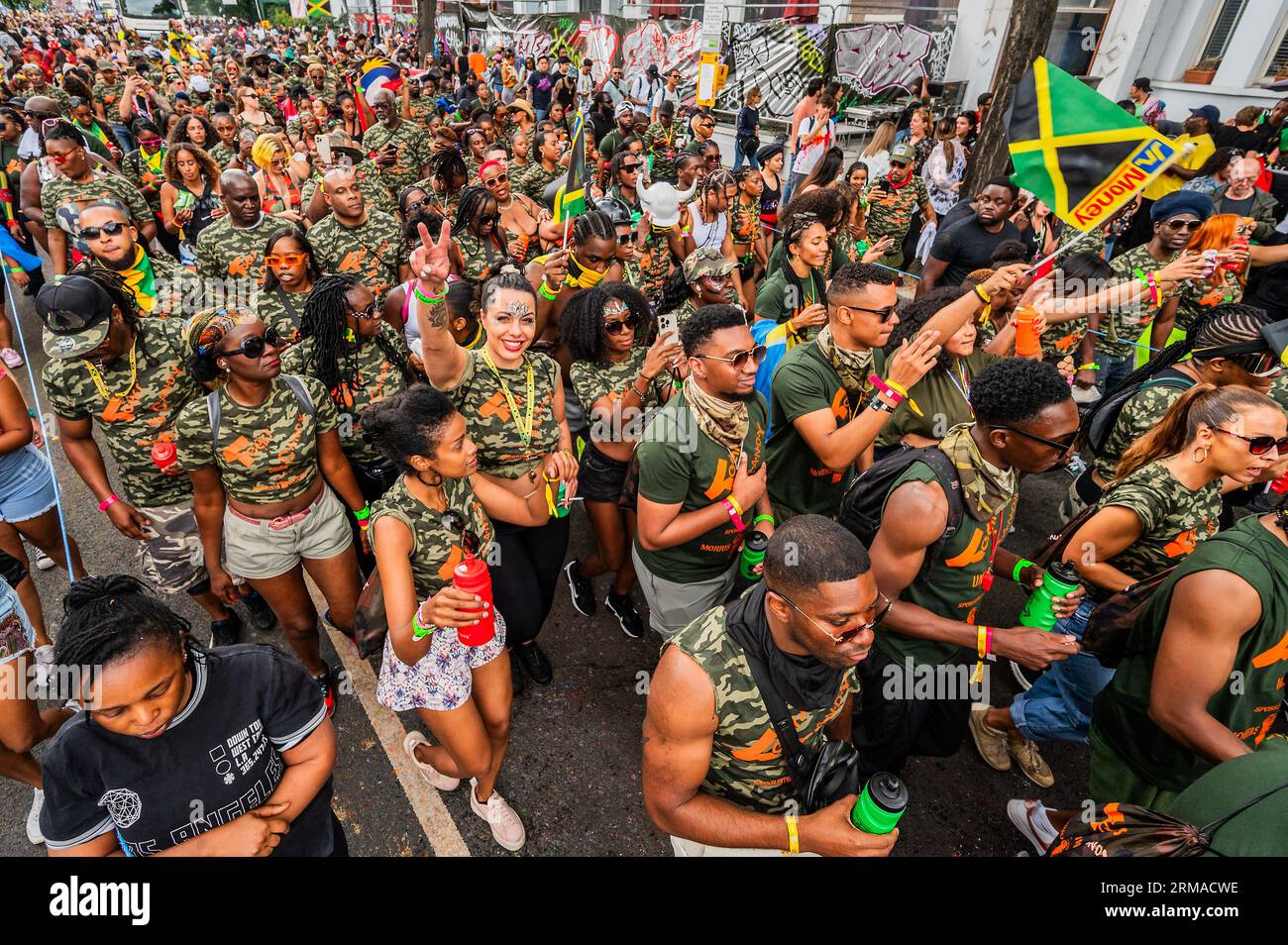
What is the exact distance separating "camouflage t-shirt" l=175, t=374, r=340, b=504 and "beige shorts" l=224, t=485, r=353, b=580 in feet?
0.50

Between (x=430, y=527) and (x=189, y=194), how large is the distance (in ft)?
21.0

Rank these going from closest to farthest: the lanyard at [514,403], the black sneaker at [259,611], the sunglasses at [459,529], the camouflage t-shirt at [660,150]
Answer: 1. the sunglasses at [459,529]
2. the lanyard at [514,403]
3. the black sneaker at [259,611]
4. the camouflage t-shirt at [660,150]

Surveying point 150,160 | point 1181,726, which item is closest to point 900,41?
point 150,160

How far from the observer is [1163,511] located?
3027 mm

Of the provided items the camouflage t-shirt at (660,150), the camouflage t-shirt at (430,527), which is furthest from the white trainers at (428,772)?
the camouflage t-shirt at (660,150)

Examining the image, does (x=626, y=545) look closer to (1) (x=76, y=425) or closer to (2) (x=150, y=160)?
(1) (x=76, y=425)

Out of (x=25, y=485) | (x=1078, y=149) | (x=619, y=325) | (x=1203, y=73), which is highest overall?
(x=1203, y=73)

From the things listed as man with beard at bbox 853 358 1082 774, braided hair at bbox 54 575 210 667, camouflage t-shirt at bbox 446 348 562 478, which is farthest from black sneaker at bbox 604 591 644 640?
braided hair at bbox 54 575 210 667

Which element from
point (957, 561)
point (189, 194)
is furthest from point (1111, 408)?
point (189, 194)

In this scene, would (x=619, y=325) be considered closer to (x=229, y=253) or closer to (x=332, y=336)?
(x=332, y=336)

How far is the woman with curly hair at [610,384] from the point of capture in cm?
396

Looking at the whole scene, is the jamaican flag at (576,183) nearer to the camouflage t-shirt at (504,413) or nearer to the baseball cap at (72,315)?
the camouflage t-shirt at (504,413)

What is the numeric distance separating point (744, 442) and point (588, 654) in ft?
6.36

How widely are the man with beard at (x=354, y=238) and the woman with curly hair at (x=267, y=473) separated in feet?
6.83
